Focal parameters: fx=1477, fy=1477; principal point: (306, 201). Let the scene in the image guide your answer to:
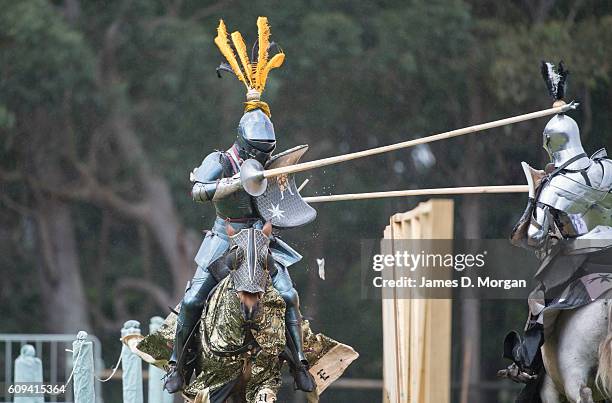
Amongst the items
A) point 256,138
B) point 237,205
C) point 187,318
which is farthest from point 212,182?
point 187,318

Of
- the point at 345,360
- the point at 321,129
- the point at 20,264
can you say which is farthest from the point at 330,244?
the point at 345,360

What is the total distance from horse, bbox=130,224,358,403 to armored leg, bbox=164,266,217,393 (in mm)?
67

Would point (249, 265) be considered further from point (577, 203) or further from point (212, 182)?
point (577, 203)

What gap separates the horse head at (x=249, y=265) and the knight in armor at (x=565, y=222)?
58.8 inches

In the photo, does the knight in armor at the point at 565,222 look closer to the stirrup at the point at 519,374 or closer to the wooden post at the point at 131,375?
the stirrup at the point at 519,374

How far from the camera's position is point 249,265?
295 inches

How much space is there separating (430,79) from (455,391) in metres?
3.55

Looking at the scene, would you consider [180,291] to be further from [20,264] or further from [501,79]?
[501,79]

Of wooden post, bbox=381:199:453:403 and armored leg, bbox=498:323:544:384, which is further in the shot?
armored leg, bbox=498:323:544:384

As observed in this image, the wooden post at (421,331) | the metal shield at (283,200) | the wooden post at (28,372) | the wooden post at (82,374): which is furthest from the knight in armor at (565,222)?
the wooden post at (28,372)

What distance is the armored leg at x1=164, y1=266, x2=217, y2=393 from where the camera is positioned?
8180 millimetres

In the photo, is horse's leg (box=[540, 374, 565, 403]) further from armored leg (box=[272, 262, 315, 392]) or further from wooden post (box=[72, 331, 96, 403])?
wooden post (box=[72, 331, 96, 403])

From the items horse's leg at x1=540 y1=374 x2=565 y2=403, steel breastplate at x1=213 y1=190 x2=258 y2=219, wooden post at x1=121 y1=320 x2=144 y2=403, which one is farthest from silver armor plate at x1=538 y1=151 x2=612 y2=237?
wooden post at x1=121 y1=320 x2=144 y2=403

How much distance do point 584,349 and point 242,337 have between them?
5.91 ft
